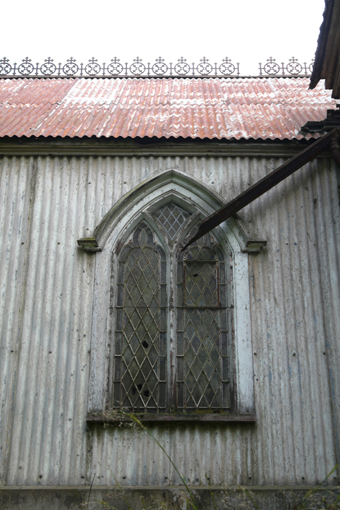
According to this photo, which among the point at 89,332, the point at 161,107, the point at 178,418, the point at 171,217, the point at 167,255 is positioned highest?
the point at 161,107

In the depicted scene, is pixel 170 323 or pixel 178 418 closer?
pixel 178 418

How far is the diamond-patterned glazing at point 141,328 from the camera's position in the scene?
5359 mm

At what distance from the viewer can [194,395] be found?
211 inches

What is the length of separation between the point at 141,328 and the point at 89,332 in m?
0.66

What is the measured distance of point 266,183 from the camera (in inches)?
220

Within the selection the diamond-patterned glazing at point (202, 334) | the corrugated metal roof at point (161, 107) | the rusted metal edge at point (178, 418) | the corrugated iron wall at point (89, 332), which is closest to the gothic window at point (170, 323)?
the diamond-patterned glazing at point (202, 334)

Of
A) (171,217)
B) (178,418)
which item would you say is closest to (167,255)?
(171,217)

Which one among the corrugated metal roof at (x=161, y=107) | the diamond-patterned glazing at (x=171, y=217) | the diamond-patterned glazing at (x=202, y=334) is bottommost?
the diamond-patterned glazing at (x=202, y=334)

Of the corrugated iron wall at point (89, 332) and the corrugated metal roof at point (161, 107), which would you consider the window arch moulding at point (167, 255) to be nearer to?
the corrugated iron wall at point (89, 332)

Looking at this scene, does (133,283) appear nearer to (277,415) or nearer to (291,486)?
(277,415)

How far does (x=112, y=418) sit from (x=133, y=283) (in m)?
1.70

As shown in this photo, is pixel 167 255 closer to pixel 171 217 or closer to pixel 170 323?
pixel 171 217

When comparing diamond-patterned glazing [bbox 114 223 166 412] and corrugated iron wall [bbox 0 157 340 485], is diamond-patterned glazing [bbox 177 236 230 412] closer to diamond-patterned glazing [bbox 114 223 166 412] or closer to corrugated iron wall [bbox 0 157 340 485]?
diamond-patterned glazing [bbox 114 223 166 412]

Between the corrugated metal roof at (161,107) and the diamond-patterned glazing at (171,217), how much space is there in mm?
1010
